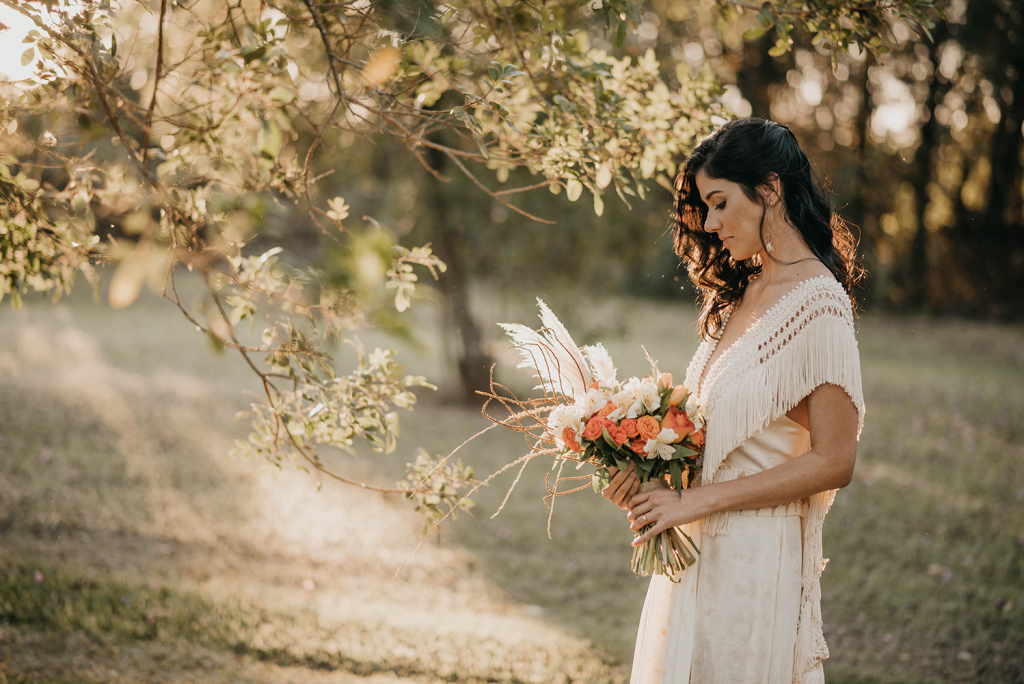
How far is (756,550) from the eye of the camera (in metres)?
2.01

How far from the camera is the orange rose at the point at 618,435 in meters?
2.01

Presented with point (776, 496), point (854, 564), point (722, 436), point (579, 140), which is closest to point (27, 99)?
point (579, 140)

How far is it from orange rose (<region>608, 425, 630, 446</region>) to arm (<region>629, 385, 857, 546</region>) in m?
0.22

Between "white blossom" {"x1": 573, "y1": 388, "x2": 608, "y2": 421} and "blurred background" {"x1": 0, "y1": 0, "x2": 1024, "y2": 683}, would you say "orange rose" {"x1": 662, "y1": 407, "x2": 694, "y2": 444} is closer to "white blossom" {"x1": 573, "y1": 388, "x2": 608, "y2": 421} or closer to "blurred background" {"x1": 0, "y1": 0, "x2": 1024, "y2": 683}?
"white blossom" {"x1": 573, "y1": 388, "x2": 608, "y2": 421}

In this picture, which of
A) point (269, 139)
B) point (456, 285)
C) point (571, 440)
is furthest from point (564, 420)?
point (456, 285)

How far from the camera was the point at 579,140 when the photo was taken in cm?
265

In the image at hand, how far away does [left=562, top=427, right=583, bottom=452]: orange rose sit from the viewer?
6.83ft

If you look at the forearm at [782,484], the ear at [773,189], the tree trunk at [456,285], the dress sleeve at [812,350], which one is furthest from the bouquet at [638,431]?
the tree trunk at [456,285]

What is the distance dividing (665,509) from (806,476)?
38cm

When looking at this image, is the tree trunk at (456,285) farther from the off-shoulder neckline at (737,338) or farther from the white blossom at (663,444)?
the white blossom at (663,444)

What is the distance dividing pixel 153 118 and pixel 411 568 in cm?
402

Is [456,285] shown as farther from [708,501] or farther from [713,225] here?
[708,501]

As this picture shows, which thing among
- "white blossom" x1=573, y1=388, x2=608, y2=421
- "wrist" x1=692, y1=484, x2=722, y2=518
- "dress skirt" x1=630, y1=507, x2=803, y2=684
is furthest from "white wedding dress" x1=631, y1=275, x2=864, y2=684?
"white blossom" x1=573, y1=388, x2=608, y2=421

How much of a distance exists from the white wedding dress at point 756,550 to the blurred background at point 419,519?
0.83m
